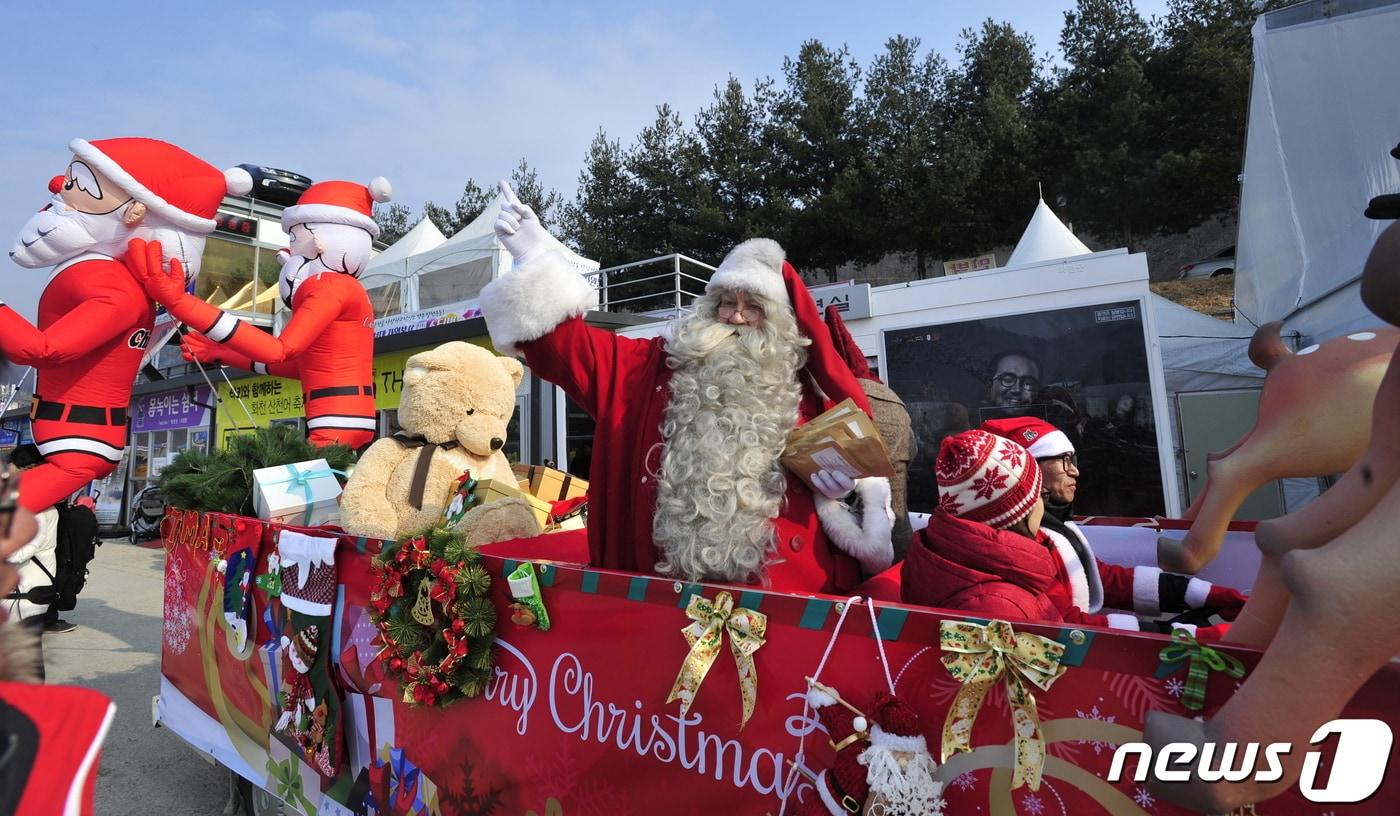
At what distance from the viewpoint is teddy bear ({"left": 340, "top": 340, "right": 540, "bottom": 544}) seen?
301 cm

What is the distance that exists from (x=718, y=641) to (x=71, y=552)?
6478mm

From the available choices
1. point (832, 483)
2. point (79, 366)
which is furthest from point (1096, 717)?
point (79, 366)

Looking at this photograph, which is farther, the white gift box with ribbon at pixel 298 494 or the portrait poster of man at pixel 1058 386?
the portrait poster of man at pixel 1058 386

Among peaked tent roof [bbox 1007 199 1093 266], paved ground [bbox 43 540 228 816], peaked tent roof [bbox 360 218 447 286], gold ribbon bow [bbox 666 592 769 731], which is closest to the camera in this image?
gold ribbon bow [bbox 666 592 769 731]

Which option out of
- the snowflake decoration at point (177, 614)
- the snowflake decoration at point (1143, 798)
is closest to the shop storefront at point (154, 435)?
the snowflake decoration at point (177, 614)

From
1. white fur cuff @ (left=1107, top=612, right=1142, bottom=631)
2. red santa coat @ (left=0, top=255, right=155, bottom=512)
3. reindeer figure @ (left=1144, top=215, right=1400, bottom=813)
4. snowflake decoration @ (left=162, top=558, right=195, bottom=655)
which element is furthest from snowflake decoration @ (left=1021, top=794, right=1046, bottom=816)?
red santa coat @ (left=0, top=255, right=155, bottom=512)

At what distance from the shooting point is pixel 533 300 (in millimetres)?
→ 2012

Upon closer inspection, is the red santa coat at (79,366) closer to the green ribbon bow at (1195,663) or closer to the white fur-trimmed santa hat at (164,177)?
the white fur-trimmed santa hat at (164,177)

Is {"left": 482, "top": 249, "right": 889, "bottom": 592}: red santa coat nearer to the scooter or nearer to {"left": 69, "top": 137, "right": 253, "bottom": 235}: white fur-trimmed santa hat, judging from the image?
{"left": 69, "top": 137, "right": 253, "bottom": 235}: white fur-trimmed santa hat

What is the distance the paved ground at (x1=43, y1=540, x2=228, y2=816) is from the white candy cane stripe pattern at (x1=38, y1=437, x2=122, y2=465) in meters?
1.07

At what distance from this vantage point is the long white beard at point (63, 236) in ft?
12.2

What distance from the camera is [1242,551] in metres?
2.20

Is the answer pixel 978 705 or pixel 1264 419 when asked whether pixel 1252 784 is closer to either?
pixel 978 705

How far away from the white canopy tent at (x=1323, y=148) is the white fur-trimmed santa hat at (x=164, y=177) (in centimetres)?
681
